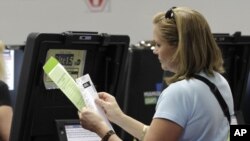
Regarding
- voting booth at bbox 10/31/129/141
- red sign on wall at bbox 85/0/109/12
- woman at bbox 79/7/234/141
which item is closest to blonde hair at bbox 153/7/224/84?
woman at bbox 79/7/234/141

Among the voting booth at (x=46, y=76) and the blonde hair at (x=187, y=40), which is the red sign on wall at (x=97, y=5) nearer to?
the voting booth at (x=46, y=76)

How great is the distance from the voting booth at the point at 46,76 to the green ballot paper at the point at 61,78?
73 millimetres

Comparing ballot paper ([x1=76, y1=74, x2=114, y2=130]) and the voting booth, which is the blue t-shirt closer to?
ballot paper ([x1=76, y1=74, x2=114, y2=130])

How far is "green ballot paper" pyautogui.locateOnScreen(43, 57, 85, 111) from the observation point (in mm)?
1946

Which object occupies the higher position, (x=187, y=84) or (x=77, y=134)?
(x=187, y=84)

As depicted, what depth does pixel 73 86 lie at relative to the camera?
1971 mm

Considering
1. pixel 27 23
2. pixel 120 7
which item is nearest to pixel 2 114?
pixel 27 23

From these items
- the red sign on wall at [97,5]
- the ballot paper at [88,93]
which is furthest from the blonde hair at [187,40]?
the red sign on wall at [97,5]

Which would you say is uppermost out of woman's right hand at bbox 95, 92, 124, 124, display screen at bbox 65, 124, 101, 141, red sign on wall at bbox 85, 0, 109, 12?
red sign on wall at bbox 85, 0, 109, 12

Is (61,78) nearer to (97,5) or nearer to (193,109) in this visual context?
(193,109)

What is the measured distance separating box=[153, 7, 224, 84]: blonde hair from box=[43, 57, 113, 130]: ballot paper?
32 cm

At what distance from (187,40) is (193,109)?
0.67 feet

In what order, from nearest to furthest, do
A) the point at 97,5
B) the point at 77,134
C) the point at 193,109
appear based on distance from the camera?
the point at 193,109 → the point at 77,134 → the point at 97,5

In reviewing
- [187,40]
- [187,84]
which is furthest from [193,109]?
[187,40]
